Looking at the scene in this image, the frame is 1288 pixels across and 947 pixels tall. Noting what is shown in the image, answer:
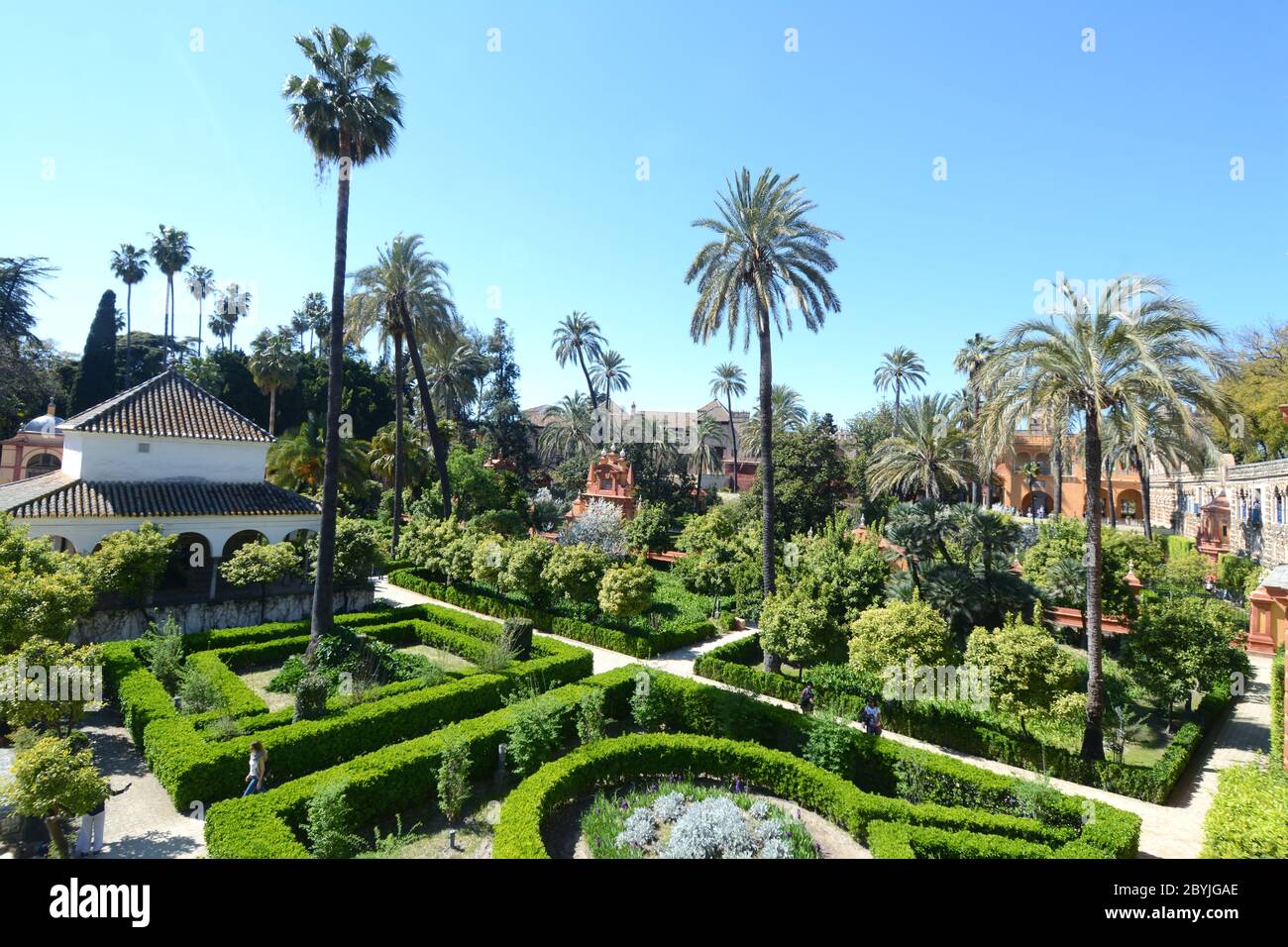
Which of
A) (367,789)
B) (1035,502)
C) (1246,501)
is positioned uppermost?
(1246,501)

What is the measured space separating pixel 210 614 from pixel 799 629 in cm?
1915

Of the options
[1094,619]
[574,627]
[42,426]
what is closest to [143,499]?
[574,627]

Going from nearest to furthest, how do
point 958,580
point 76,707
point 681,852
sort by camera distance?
point 681,852, point 76,707, point 958,580

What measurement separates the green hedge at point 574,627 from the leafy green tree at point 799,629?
15.1 feet

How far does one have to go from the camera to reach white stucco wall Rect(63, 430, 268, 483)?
22578 millimetres

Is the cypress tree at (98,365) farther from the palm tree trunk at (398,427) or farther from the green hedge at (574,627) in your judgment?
the green hedge at (574,627)

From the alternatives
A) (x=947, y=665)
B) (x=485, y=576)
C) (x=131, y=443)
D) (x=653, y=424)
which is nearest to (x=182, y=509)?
(x=131, y=443)

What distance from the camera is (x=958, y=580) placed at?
21.6 m

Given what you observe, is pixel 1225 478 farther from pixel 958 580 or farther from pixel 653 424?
pixel 653 424

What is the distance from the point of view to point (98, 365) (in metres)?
55.4

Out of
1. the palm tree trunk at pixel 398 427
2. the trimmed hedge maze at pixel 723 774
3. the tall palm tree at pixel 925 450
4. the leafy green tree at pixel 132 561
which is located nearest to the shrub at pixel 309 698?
the trimmed hedge maze at pixel 723 774

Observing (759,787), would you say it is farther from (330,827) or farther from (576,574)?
(576,574)

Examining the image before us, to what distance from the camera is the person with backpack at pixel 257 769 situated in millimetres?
11789
